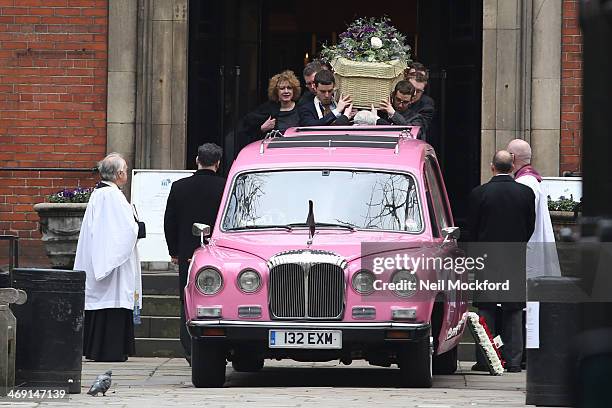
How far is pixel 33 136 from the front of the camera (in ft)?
57.5

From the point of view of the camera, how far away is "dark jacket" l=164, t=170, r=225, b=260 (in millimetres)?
12180

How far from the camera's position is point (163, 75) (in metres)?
17.5

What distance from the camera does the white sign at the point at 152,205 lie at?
15094mm

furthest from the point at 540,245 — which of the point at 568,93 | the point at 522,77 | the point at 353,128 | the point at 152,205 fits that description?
the point at 522,77

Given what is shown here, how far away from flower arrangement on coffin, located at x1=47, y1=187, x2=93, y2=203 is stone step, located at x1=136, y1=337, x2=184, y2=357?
8.38 ft

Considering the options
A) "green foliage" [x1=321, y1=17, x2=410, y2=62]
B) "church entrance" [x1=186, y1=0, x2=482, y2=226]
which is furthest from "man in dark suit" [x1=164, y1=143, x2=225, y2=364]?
"church entrance" [x1=186, y1=0, x2=482, y2=226]

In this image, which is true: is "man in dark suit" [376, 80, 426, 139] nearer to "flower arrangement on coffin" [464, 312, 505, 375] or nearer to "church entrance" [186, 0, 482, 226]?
"flower arrangement on coffin" [464, 312, 505, 375]

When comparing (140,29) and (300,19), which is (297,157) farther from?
(300,19)

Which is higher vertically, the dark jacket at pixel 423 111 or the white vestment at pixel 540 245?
the dark jacket at pixel 423 111

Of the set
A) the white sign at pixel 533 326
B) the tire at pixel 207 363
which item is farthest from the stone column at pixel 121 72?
the white sign at pixel 533 326

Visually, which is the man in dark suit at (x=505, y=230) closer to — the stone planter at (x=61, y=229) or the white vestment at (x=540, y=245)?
the white vestment at (x=540, y=245)

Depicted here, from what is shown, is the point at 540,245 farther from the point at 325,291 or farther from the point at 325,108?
the point at 325,291

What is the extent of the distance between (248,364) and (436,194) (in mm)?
2048

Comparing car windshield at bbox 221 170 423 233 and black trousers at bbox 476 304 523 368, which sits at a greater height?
car windshield at bbox 221 170 423 233
